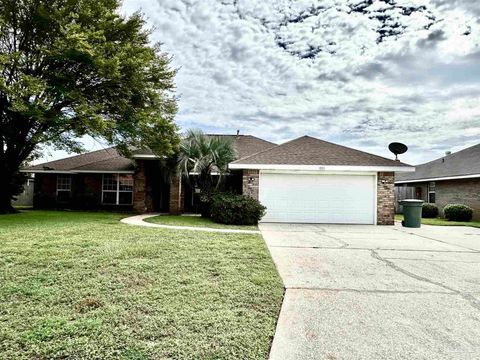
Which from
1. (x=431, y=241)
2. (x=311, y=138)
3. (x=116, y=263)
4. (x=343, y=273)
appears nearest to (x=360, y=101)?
(x=311, y=138)

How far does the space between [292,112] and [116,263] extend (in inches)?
645

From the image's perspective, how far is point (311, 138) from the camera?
17.8 m

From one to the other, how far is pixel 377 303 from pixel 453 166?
69.3 ft

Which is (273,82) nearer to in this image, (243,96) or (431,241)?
(243,96)

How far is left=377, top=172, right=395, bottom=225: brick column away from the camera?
47.9ft

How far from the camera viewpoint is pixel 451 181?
2100cm

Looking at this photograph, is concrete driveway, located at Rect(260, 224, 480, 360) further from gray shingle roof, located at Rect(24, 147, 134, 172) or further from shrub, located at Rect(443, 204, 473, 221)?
gray shingle roof, located at Rect(24, 147, 134, 172)

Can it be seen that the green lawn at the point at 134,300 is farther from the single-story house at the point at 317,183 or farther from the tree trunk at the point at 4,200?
the tree trunk at the point at 4,200

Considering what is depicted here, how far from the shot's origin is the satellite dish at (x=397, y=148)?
604 inches

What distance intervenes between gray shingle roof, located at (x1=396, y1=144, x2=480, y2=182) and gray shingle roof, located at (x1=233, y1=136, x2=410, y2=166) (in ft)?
26.2

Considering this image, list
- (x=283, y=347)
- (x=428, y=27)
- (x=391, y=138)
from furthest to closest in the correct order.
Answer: (x=391, y=138), (x=428, y=27), (x=283, y=347)

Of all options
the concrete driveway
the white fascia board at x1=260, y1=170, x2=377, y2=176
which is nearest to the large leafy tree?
the white fascia board at x1=260, y1=170, x2=377, y2=176

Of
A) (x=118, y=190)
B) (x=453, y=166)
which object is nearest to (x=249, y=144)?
A: (x=118, y=190)

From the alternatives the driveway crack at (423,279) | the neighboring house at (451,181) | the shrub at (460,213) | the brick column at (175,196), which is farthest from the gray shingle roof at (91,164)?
the neighboring house at (451,181)
